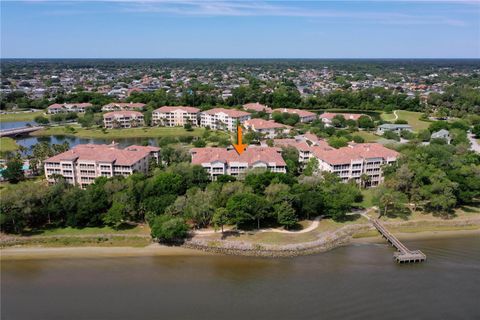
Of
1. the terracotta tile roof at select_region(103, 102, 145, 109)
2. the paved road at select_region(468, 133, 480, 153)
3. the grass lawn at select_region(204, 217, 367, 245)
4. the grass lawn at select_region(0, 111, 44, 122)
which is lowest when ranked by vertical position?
the grass lawn at select_region(204, 217, 367, 245)

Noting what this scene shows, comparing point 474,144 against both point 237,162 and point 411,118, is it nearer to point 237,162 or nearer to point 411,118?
point 411,118

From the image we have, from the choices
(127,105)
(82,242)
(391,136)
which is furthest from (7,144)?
(391,136)

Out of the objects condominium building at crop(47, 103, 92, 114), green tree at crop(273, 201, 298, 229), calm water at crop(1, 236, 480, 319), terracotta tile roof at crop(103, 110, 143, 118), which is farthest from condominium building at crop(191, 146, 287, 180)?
condominium building at crop(47, 103, 92, 114)

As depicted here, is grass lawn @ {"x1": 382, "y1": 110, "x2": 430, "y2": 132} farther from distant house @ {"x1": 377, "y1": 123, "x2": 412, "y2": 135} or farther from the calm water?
the calm water

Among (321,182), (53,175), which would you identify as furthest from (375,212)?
(53,175)

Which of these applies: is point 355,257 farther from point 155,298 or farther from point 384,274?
point 155,298

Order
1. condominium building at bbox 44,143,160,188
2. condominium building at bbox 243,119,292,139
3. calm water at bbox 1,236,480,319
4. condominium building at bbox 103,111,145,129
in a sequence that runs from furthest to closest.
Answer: condominium building at bbox 103,111,145,129 → condominium building at bbox 243,119,292,139 → condominium building at bbox 44,143,160,188 → calm water at bbox 1,236,480,319
